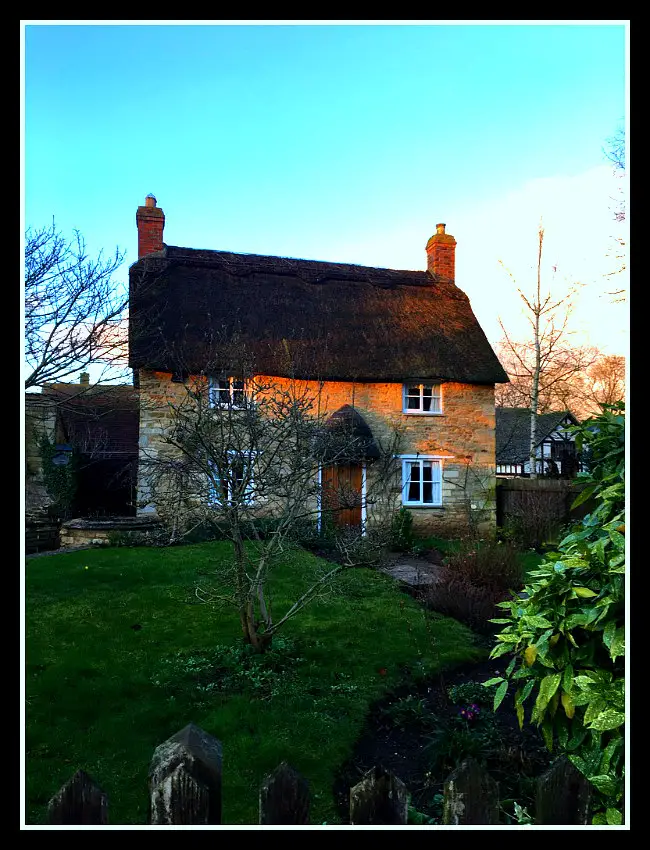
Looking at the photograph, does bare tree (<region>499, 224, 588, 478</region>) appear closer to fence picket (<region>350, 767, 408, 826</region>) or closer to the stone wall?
the stone wall

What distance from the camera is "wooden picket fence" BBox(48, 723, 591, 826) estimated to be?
160 cm

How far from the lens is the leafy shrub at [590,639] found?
224 centimetres

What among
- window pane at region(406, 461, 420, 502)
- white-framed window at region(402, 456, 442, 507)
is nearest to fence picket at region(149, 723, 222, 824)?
white-framed window at region(402, 456, 442, 507)

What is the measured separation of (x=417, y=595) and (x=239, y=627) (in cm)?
328

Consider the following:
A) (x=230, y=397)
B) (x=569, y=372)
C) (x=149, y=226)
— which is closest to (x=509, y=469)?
(x=569, y=372)

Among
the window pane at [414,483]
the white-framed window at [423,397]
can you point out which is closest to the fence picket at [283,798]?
the window pane at [414,483]

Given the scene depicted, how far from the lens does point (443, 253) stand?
62.2 ft

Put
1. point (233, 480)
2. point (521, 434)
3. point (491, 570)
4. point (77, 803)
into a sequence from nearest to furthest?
point (77, 803) → point (233, 480) → point (491, 570) → point (521, 434)

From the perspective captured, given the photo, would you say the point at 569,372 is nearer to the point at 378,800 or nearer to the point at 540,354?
the point at 540,354

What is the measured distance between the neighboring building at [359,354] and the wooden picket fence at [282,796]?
1288 centimetres

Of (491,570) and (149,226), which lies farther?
(149,226)

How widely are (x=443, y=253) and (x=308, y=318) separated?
19.8ft

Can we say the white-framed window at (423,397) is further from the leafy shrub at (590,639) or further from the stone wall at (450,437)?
the leafy shrub at (590,639)
